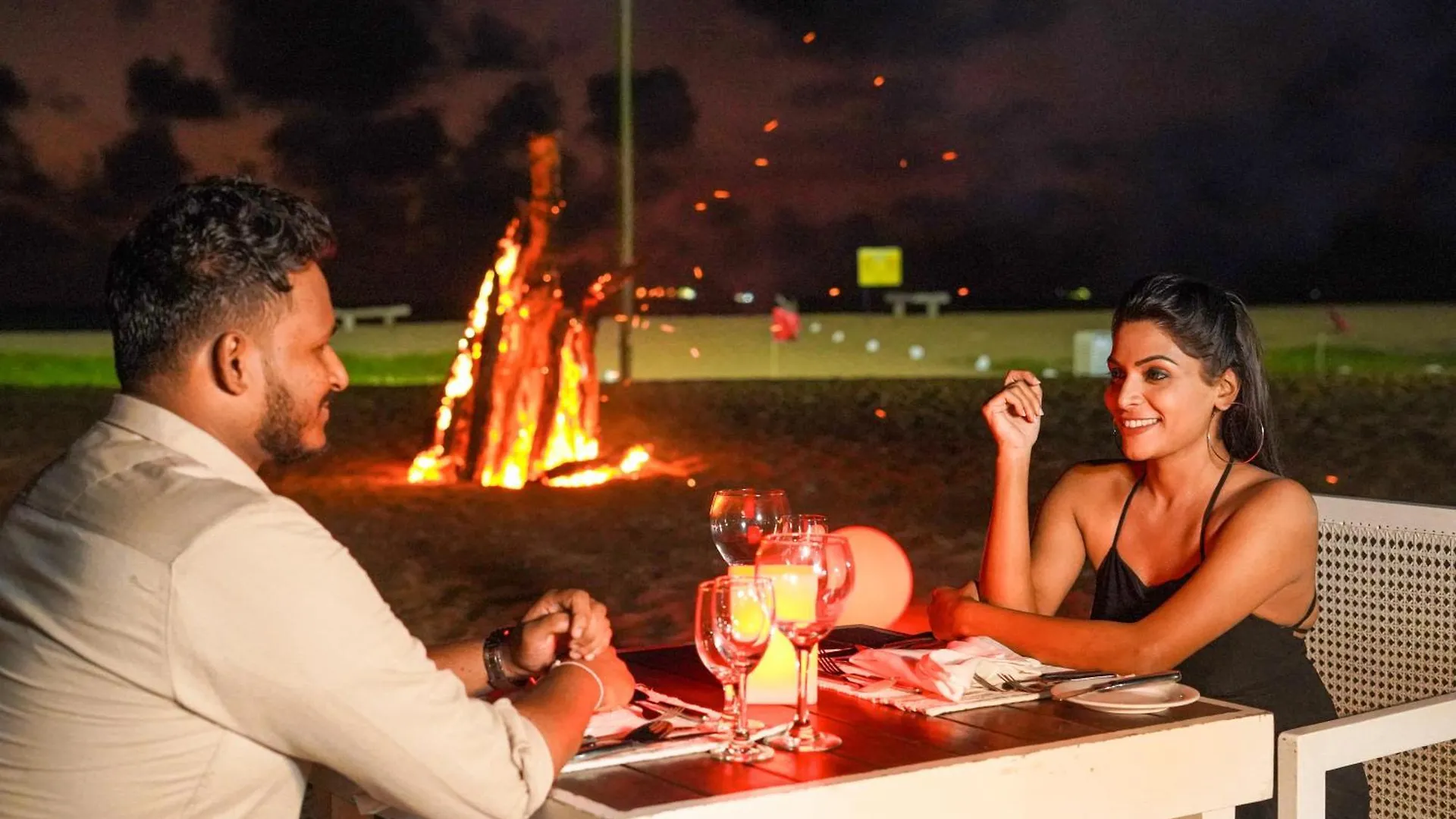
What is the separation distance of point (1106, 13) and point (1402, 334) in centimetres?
1312

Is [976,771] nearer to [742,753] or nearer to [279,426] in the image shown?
[742,753]

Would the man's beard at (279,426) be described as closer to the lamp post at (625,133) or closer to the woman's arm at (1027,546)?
the woman's arm at (1027,546)

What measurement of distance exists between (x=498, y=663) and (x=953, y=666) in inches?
31.9

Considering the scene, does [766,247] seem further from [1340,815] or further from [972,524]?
[1340,815]

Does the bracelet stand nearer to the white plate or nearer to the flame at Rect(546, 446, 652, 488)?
the white plate

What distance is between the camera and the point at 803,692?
8.31 ft

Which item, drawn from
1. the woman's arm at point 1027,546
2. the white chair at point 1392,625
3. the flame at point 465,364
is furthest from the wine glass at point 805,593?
the flame at point 465,364

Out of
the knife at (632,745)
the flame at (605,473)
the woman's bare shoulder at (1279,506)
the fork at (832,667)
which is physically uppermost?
the woman's bare shoulder at (1279,506)

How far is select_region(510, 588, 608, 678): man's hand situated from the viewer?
2.64 metres

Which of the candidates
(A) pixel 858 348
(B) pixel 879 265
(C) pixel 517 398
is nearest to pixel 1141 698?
(C) pixel 517 398

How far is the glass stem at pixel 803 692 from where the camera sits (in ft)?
8.28

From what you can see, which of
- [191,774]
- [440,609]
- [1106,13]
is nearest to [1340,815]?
[191,774]

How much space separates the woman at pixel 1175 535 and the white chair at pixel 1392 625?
7.2 inches

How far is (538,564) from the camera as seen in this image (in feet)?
30.1
